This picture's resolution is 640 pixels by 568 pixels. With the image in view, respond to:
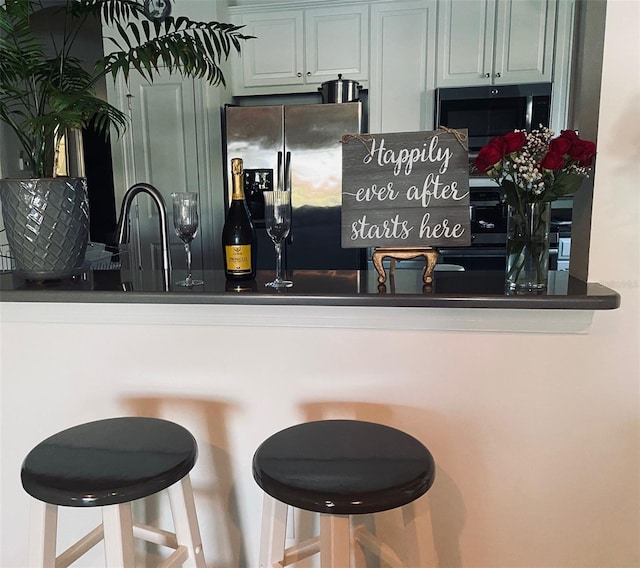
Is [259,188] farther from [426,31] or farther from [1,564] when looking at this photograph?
[1,564]

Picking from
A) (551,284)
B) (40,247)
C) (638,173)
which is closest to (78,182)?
(40,247)

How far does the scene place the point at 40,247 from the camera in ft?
4.23

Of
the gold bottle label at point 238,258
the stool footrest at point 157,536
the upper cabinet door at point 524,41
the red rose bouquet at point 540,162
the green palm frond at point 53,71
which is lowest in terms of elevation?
the stool footrest at point 157,536

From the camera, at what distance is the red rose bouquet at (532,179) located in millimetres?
1048

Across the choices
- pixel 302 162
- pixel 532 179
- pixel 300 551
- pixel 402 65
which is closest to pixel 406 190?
pixel 532 179

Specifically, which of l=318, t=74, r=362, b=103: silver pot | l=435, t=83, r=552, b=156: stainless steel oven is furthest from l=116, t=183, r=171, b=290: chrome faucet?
l=435, t=83, r=552, b=156: stainless steel oven

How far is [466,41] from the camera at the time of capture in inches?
121

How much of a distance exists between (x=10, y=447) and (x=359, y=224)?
104cm

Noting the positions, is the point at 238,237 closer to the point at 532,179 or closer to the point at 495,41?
the point at 532,179

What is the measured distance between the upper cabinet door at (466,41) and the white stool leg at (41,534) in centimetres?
294

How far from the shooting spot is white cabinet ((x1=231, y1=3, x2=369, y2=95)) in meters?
3.17

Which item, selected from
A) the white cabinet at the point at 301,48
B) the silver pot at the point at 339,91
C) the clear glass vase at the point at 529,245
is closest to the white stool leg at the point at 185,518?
the clear glass vase at the point at 529,245

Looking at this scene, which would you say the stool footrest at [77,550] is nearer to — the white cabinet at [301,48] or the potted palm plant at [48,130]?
the potted palm plant at [48,130]

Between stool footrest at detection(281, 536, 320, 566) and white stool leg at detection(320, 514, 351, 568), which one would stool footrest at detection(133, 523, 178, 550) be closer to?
stool footrest at detection(281, 536, 320, 566)
